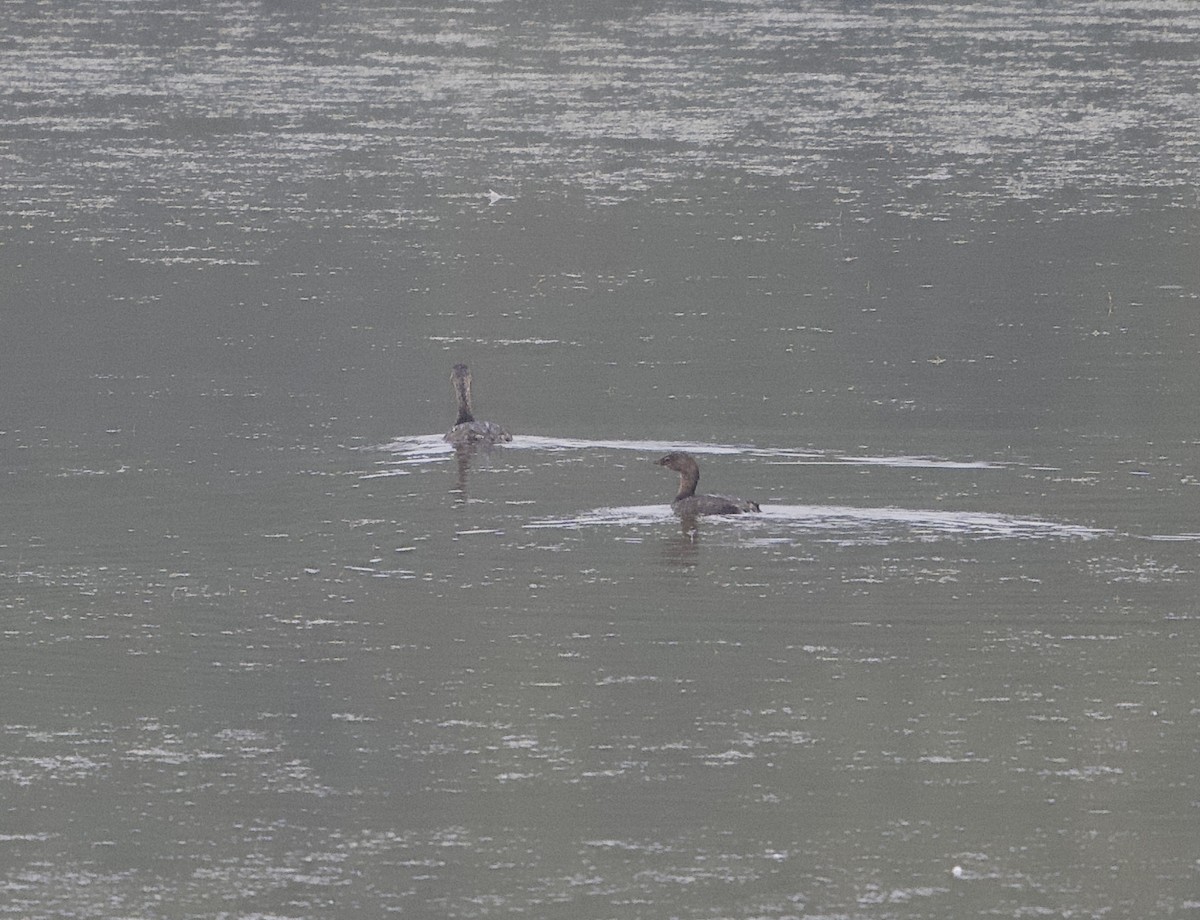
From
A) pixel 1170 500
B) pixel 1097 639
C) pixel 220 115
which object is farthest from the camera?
pixel 220 115

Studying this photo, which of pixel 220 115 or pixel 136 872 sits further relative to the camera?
pixel 220 115

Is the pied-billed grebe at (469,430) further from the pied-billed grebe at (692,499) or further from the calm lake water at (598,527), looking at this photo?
the pied-billed grebe at (692,499)

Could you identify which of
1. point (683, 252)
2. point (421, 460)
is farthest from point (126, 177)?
point (421, 460)

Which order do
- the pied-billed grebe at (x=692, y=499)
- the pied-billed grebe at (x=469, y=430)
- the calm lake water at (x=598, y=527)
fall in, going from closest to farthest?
1. the calm lake water at (x=598, y=527)
2. the pied-billed grebe at (x=692, y=499)
3. the pied-billed grebe at (x=469, y=430)

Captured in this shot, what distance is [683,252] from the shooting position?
21.9m

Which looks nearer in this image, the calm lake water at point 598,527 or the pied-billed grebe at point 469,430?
the calm lake water at point 598,527

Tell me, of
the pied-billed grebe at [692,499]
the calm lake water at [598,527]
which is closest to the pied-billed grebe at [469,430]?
the calm lake water at [598,527]

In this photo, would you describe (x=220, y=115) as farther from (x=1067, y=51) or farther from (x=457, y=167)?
(x=1067, y=51)

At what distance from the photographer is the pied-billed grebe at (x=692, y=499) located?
1260 cm

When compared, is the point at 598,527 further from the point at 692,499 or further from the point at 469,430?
the point at 469,430

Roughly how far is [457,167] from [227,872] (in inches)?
749

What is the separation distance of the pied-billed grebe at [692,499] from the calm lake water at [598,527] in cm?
11

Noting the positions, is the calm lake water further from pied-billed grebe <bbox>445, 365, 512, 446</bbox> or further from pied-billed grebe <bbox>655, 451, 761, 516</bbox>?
pied-billed grebe <bbox>445, 365, 512, 446</bbox>

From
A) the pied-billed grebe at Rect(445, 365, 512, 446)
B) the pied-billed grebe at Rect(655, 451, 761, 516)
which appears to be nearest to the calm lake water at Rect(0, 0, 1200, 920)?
the pied-billed grebe at Rect(655, 451, 761, 516)
